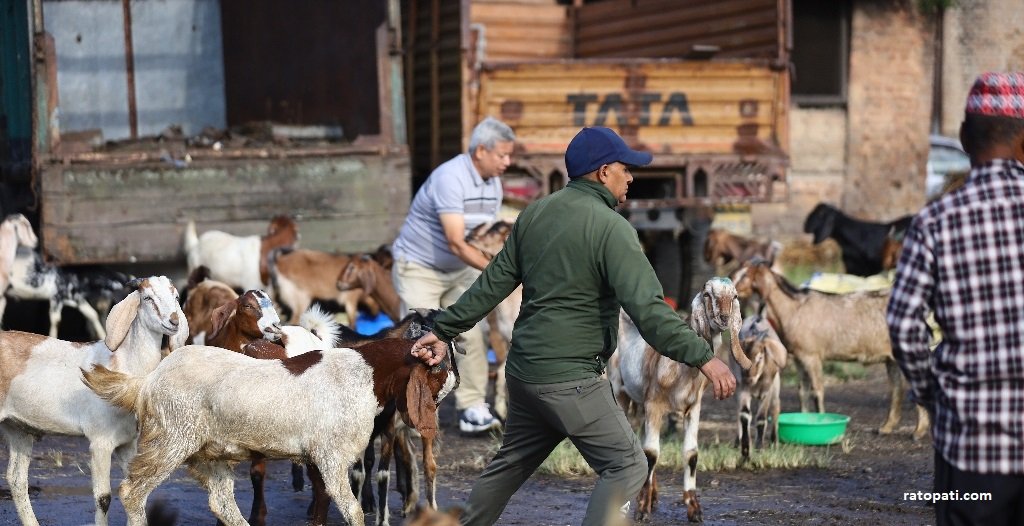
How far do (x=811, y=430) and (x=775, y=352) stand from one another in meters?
0.71

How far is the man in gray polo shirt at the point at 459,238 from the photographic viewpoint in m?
8.92

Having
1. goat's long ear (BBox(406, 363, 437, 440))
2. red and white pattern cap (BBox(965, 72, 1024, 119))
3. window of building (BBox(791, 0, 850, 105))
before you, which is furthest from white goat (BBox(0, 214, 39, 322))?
window of building (BBox(791, 0, 850, 105))

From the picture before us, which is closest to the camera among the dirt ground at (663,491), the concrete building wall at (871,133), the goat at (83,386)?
the goat at (83,386)

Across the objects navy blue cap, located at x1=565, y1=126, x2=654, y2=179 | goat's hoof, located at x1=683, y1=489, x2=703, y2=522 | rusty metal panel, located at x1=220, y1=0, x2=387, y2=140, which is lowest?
goat's hoof, located at x1=683, y1=489, x2=703, y2=522

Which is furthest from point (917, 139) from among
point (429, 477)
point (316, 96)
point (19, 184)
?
point (429, 477)

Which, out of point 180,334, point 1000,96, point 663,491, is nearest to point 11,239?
point 180,334

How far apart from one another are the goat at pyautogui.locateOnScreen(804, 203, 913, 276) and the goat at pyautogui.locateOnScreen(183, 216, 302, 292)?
6.20m

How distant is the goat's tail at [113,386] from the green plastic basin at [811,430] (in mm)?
4914

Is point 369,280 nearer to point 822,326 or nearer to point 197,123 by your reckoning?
point 822,326

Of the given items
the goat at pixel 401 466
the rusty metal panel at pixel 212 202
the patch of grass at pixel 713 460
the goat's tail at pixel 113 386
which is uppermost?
the rusty metal panel at pixel 212 202

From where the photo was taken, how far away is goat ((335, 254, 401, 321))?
1119cm

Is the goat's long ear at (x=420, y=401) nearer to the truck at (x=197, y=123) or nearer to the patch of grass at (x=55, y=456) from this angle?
the patch of grass at (x=55, y=456)

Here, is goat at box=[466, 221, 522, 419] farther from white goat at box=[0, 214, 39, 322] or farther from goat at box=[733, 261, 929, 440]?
white goat at box=[0, 214, 39, 322]

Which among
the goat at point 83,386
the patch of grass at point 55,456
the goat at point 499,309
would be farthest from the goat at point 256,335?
the patch of grass at point 55,456
